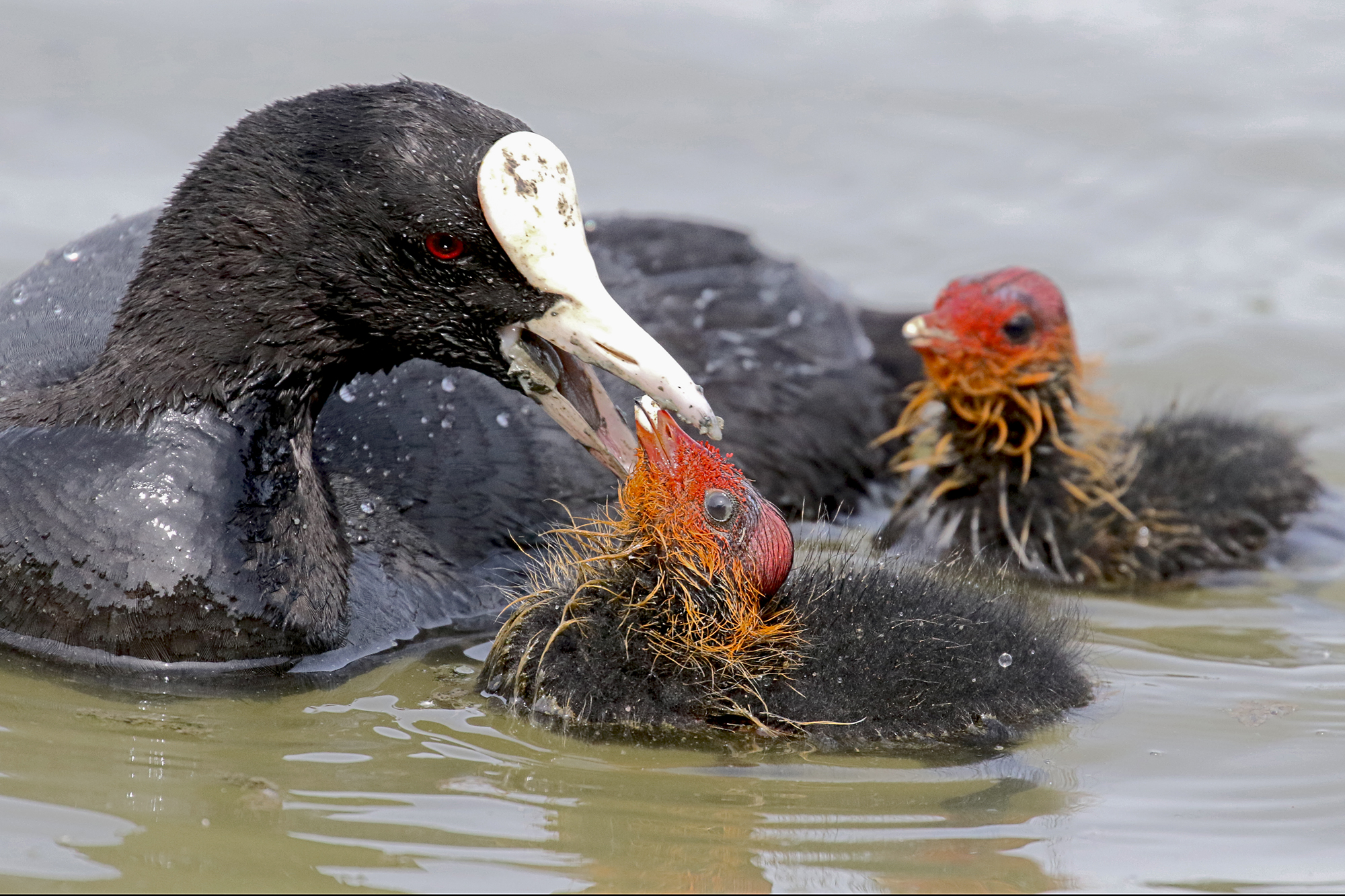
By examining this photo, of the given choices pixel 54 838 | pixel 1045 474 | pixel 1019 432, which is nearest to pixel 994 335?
pixel 1019 432

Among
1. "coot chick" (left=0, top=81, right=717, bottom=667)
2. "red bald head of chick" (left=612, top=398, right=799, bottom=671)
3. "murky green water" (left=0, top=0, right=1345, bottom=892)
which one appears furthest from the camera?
"coot chick" (left=0, top=81, right=717, bottom=667)

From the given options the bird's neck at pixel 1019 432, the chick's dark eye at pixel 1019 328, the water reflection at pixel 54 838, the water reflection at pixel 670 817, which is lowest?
the water reflection at pixel 54 838

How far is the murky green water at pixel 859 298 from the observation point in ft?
11.6

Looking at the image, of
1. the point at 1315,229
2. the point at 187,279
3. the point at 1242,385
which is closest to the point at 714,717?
the point at 187,279

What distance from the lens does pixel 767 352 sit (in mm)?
6172

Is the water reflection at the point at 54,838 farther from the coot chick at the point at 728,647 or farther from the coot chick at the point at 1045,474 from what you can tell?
the coot chick at the point at 1045,474

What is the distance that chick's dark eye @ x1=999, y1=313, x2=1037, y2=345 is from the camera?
586 cm

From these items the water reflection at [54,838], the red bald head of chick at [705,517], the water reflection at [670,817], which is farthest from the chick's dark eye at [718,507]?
the water reflection at [54,838]

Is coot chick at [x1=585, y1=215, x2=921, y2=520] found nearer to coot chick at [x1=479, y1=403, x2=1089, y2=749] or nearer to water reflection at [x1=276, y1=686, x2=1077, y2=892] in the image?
coot chick at [x1=479, y1=403, x2=1089, y2=749]

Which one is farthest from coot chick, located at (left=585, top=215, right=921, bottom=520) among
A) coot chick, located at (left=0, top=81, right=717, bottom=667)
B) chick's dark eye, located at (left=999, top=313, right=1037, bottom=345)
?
coot chick, located at (left=0, top=81, right=717, bottom=667)

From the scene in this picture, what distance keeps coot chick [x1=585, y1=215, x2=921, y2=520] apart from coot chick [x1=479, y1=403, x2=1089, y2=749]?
1660 millimetres

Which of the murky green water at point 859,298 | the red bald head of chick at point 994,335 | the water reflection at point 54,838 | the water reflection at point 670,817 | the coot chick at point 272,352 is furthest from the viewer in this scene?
the red bald head of chick at point 994,335

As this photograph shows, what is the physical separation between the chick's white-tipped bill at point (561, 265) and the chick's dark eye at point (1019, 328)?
2.05 m

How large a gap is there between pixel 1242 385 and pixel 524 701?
484cm
